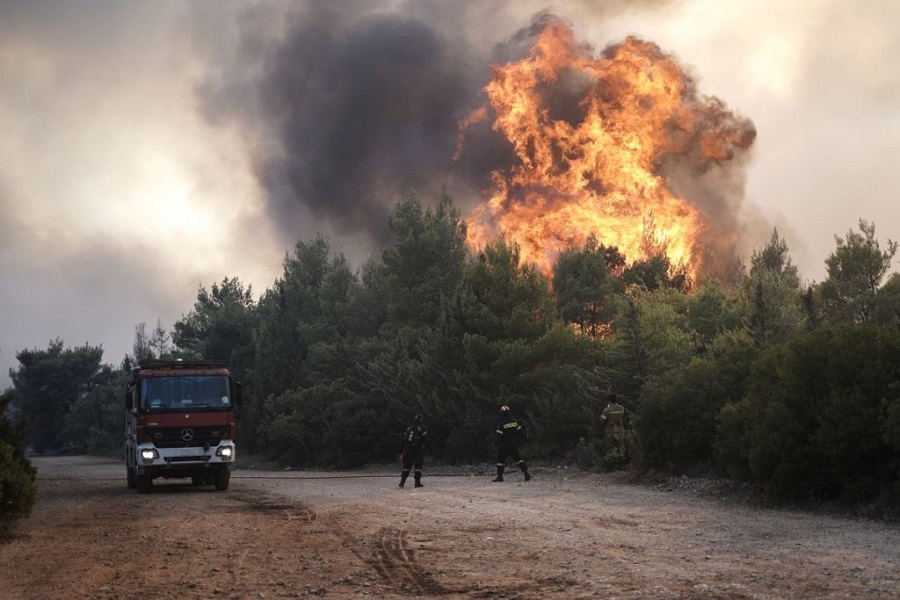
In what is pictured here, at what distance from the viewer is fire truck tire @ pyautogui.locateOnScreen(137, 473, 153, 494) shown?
23.5 m

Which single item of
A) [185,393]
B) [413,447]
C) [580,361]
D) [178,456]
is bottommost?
[178,456]

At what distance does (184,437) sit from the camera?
23234mm

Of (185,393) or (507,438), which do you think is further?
(507,438)

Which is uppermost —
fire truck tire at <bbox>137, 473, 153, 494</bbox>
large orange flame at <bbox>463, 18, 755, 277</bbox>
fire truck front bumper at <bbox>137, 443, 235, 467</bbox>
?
large orange flame at <bbox>463, 18, 755, 277</bbox>

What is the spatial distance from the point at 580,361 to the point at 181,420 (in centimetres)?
1833

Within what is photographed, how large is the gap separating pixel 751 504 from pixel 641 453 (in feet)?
22.1

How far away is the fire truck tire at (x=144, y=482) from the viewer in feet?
77.0

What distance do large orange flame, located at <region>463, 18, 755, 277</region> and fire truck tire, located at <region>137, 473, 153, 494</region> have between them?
42172 mm

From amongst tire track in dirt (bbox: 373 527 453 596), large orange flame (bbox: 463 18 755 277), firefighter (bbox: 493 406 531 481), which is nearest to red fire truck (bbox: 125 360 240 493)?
firefighter (bbox: 493 406 531 481)

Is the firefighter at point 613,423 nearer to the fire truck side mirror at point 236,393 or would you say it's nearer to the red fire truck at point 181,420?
the fire truck side mirror at point 236,393

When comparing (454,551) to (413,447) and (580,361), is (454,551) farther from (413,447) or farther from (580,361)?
(580,361)

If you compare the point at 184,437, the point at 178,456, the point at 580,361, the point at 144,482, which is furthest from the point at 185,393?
the point at 580,361

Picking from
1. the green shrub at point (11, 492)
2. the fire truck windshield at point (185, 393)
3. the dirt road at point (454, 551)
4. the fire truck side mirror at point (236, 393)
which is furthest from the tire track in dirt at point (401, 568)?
the fire truck windshield at point (185, 393)

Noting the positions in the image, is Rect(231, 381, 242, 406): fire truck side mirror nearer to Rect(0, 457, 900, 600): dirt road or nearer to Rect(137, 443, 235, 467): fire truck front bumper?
Rect(137, 443, 235, 467): fire truck front bumper
